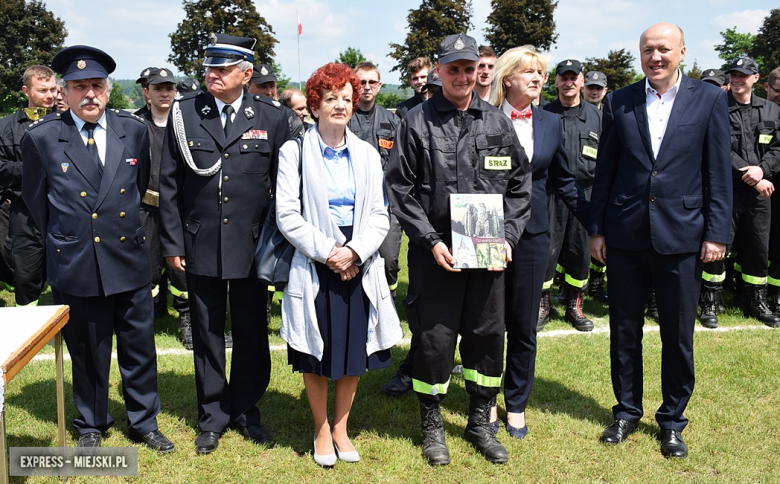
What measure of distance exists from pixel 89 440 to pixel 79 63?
2372mm

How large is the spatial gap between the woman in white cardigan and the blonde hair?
1.02m

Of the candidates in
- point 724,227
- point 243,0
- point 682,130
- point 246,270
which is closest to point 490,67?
point 682,130

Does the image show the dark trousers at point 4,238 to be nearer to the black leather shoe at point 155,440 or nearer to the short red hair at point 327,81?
the black leather shoe at point 155,440

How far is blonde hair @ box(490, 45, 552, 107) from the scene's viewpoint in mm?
4086

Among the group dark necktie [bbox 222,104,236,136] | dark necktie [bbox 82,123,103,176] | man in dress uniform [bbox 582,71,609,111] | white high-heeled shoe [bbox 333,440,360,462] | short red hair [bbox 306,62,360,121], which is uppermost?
man in dress uniform [bbox 582,71,609,111]

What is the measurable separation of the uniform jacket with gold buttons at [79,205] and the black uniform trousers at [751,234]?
20.0 feet

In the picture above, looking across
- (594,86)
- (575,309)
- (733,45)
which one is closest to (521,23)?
(733,45)

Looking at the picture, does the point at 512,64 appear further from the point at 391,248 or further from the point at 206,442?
the point at 206,442

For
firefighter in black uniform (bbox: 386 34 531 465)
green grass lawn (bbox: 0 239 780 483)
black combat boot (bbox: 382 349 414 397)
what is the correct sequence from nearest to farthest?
firefighter in black uniform (bbox: 386 34 531 465), green grass lawn (bbox: 0 239 780 483), black combat boot (bbox: 382 349 414 397)

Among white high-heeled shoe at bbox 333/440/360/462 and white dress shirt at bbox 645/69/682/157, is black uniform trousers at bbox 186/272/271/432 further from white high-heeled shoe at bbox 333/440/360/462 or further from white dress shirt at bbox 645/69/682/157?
white dress shirt at bbox 645/69/682/157

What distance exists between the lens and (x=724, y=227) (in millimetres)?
3840

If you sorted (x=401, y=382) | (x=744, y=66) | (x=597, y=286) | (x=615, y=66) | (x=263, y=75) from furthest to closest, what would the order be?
(x=615, y=66) → (x=597, y=286) → (x=263, y=75) → (x=744, y=66) → (x=401, y=382)

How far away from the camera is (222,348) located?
13.8 ft

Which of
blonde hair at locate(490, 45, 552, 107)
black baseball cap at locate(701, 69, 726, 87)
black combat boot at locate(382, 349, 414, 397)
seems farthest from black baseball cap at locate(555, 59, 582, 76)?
black combat boot at locate(382, 349, 414, 397)
